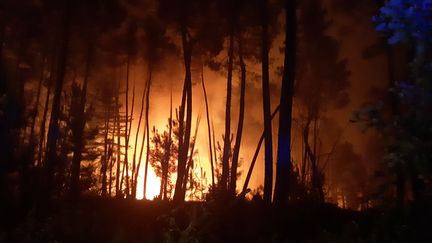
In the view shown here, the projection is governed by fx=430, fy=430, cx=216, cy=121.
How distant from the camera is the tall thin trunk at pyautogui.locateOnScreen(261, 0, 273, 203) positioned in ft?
56.8

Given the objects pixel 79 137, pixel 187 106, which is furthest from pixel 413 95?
pixel 79 137

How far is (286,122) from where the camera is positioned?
15.8 metres

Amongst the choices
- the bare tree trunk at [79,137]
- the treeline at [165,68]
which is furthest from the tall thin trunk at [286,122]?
the bare tree trunk at [79,137]

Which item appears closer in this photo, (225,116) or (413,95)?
(413,95)

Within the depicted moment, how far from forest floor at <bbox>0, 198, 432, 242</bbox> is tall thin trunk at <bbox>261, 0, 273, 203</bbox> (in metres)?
1.51

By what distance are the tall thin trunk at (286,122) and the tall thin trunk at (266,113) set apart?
1.26 meters

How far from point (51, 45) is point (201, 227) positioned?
19770 millimetres

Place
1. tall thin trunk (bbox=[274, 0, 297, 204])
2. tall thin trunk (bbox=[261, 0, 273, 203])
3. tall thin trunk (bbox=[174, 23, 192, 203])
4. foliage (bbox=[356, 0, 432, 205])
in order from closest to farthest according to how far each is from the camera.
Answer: foliage (bbox=[356, 0, 432, 205]) < tall thin trunk (bbox=[274, 0, 297, 204]) < tall thin trunk (bbox=[261, 0, 273, 203]) < tall thin trunk (bbox=[174, 23, 192, 203])

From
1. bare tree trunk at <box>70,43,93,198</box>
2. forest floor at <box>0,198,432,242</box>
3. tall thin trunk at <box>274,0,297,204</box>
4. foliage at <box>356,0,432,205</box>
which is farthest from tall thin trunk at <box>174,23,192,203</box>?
foliage at <box>356,0,432,205</box>

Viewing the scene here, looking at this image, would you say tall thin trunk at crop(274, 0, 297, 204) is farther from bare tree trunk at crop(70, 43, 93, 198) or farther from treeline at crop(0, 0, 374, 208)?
bare tree trunk at crop(70, 43, 93, 198)

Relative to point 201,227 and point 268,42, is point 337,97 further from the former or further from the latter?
point 201,227

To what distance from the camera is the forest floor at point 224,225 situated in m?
8.36

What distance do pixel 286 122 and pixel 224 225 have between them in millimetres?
5233

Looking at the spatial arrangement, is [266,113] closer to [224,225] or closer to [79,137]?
[224,225]
